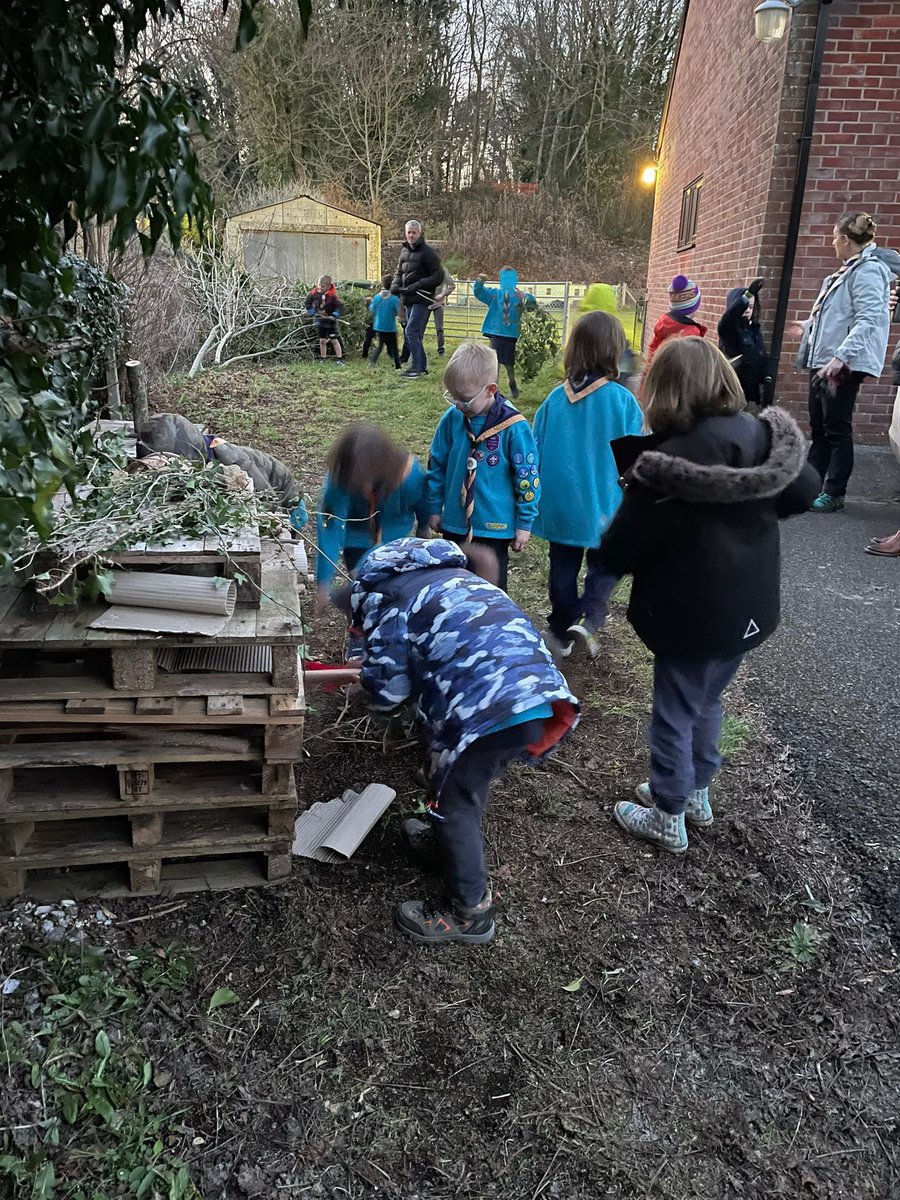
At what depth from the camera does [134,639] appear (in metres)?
2.31

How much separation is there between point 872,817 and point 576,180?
35.2 m

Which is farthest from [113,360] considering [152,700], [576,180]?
[576,180]

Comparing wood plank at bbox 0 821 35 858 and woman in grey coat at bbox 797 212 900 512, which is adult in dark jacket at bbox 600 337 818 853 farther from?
woman in grey coat at bbox 797 212 900 512

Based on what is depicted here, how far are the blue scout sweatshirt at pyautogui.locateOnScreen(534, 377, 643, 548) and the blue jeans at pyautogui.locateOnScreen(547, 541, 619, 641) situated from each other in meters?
0.09

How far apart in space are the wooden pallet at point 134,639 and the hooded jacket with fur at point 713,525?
1138 millimetres

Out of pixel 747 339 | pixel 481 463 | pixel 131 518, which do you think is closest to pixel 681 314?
pixel 747 339

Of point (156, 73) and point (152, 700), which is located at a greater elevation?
point (156, 73)

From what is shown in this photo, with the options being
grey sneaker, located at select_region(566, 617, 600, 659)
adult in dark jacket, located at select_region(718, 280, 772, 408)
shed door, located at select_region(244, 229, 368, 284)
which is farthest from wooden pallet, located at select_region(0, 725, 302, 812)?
shed door, located at select_region(244, 229, 368, 284)

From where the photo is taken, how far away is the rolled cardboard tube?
2.38 meters

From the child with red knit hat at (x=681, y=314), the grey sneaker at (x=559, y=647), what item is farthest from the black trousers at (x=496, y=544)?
the child with red knit hat at (x=681, y=314)

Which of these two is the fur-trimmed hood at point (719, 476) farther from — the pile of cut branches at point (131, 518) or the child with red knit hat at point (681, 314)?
the child with red knit hat at point (681, 314)

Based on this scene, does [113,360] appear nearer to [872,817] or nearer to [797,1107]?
[872,817]

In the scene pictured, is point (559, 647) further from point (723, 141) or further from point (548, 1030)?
point (723, 141)

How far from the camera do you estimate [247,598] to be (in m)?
2.59
